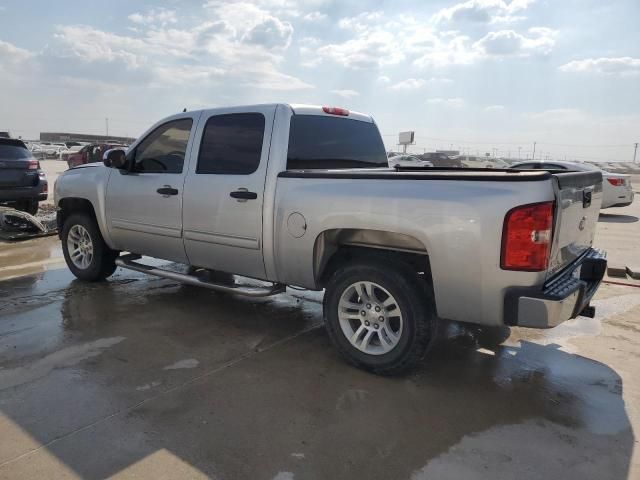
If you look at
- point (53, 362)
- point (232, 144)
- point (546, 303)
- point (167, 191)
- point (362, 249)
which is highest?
point (232, 144)

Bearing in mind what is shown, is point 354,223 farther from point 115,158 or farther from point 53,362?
point 115,158

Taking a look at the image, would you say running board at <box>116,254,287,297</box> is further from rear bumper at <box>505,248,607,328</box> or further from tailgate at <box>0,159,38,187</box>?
tailgate at <box>0,159,38,187</box>

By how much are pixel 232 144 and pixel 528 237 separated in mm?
2712

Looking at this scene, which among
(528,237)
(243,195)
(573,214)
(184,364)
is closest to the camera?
(528,237)

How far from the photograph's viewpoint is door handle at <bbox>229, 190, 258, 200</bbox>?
4312 millimetres

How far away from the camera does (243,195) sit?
14.4 feet

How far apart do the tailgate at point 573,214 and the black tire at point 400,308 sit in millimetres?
851

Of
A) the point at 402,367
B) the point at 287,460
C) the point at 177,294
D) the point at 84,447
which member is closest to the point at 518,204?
the point at 402,367

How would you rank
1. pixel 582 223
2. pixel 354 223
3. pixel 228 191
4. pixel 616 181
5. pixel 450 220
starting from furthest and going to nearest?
pixel 616 181, pixel 228 191, pixel 582 223, pixel 354 223, pixel 450 220

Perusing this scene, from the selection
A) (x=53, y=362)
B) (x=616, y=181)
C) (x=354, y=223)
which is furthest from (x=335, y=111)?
(x=616, y=181)

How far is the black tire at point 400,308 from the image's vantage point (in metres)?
3.57

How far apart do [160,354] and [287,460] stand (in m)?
1.76

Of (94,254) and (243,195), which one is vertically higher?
(243,195)

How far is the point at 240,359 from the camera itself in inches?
161
